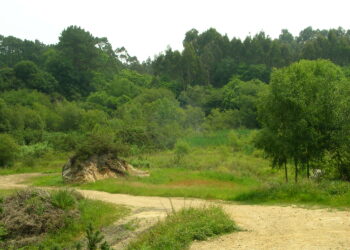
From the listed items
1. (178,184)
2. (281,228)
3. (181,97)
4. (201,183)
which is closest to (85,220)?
(281,228)

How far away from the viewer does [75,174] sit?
26922mm

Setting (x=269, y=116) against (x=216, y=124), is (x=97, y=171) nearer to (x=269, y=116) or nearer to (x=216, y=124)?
(x=269, y=116)

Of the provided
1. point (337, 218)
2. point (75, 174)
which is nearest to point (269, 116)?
point (337, 218)

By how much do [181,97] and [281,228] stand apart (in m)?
60.9

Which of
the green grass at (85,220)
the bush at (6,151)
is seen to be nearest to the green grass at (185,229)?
the green grass at (85,220)

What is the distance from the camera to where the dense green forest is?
2003 centimetres

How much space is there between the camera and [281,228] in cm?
1162

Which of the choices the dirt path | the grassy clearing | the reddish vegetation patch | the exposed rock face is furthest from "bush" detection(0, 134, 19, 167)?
the dirt path

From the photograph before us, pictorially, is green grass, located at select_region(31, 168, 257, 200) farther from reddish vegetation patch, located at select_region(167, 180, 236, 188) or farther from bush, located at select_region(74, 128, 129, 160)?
bush, located at select_region(74, 128, 129, 160)

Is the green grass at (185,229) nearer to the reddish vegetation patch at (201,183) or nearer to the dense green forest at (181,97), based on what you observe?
the dense green forest at (181,97)

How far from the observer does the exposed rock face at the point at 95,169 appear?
87.4 ft

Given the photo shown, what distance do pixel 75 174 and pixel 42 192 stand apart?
34.5 ft

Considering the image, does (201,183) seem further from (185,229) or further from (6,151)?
(6,151)

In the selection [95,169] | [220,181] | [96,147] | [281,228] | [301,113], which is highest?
[301,113]
